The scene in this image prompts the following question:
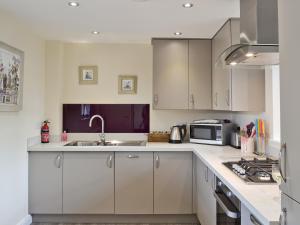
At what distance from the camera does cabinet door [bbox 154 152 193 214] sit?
315 cm

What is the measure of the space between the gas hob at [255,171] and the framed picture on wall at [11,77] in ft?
6.55

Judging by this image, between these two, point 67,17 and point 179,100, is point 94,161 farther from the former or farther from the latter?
point 67,17

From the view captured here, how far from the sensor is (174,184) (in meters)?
3.16

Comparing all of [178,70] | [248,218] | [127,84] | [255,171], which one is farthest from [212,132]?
[248,218]

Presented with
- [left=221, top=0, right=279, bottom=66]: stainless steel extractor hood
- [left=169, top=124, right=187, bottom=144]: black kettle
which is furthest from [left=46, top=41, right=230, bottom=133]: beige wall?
[left=221, top=0, right=279, bottom=66]: stainless steel extractor hood

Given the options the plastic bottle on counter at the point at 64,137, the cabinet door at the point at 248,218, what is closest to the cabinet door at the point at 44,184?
the plastic bottle on counter at the point at 64,137

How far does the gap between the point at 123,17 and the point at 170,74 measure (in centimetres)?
104

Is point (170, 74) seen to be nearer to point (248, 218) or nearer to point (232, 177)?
point (232, 177)

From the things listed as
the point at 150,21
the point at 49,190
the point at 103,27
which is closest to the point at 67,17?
the point at 103,27

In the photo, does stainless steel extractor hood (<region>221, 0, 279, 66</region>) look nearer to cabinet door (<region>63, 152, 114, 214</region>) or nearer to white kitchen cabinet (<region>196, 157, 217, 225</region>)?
white kitchen cabinet (<region>196, 157, 217, 225</region>)

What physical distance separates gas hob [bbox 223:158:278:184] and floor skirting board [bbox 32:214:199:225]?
1.36 meters

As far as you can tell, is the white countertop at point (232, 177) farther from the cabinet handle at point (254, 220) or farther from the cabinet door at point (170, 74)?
the cabinet door at point (170, 74)

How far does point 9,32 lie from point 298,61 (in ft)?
8.36

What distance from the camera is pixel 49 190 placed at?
10.3ft
